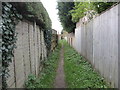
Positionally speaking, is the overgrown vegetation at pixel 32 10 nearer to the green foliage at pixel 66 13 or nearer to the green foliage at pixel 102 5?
the green foliage at pixel 102 5

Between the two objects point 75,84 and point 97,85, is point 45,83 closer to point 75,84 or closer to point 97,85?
point 75,84

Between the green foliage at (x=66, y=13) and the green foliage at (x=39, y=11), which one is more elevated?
the green foliage at (x=66, y=13)

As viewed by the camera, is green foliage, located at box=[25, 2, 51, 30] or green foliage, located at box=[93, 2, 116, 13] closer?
green foliage, located at box=[25, 2, 51, 30]

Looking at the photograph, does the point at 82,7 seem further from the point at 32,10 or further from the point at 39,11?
the point at 32,10

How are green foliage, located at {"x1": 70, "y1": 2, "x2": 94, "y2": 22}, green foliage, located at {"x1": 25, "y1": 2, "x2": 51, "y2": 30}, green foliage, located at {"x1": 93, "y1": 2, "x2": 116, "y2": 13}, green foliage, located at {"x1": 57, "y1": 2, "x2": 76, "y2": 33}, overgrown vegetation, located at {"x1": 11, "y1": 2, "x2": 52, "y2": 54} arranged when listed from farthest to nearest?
green foliage, located at {"x1": 57, "y1": 2, "x2": 76, "y2": 33} < green foliage, located at {"x1": 70, "y1": 2, "x2": 94, "y2": 22} < green foliage, located at {"x1": 93, "y1": 2, "x2": 116, "y2": 13} < green foliage, located at {"x1": 25, "y1": 2, "x2": 51, "y2": 30} < overgrown vegetation, located at {"x1": 11, "y1": 2, "x2": 52, "y2": 54}

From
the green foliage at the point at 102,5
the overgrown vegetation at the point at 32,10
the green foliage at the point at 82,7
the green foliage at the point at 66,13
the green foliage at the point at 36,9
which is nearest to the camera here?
the overgrown vegetation at the point at 32,10

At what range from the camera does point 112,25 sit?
8.31 feet

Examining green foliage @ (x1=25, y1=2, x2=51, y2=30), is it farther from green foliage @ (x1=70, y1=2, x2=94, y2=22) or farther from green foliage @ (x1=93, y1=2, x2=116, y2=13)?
green foliage @ (x1=70, y1=2, x2=94, y2=22)

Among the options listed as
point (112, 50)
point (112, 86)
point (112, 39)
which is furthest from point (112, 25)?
point (112, 86)

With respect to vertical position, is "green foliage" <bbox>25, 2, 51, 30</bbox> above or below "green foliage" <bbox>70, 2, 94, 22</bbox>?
below

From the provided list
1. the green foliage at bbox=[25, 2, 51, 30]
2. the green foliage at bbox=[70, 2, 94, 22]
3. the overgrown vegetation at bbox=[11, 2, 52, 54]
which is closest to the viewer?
the overgrown vegetation at bbox=[11, 2, 52, 54]

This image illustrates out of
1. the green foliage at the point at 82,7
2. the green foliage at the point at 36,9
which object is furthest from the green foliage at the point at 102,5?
the green foliage at the point at 36,9

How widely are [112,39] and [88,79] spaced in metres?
1.37

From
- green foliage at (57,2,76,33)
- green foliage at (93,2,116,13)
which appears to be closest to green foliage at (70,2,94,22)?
green foliage at (93,2,116,13)
